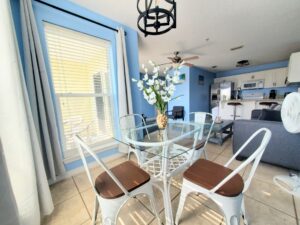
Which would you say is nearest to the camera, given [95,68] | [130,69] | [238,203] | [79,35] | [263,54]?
[238,203]

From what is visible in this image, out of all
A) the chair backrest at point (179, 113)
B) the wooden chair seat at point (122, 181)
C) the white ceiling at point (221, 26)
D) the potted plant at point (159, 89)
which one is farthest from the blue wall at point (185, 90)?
the wooden chair seat at point (122, 181)

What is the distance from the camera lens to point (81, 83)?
6.55 ft

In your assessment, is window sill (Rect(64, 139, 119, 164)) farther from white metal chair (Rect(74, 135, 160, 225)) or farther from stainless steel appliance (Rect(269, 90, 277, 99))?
stainless steel appliance (Rect(269, 90, 277, 99))

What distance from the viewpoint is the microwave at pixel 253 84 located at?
5.29 metres

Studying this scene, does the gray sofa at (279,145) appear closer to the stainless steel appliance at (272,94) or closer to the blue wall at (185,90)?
the blue wall at (185,90)

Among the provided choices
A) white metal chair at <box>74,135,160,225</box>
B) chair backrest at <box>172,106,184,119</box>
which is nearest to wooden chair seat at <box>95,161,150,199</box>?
white metal chair at <box>74,135,160,225</box>

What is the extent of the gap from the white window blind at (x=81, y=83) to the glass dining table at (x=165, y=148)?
0.68 m

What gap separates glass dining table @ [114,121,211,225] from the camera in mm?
1228

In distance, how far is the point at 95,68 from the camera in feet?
6.97

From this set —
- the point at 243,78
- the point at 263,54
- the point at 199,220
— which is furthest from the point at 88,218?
the point at 243,78

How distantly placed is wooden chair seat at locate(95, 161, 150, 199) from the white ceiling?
2.07 m

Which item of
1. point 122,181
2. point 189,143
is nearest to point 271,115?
point 189,143

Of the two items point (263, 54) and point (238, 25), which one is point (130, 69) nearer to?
point (238, 25)

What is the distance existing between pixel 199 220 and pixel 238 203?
1.51 feet
